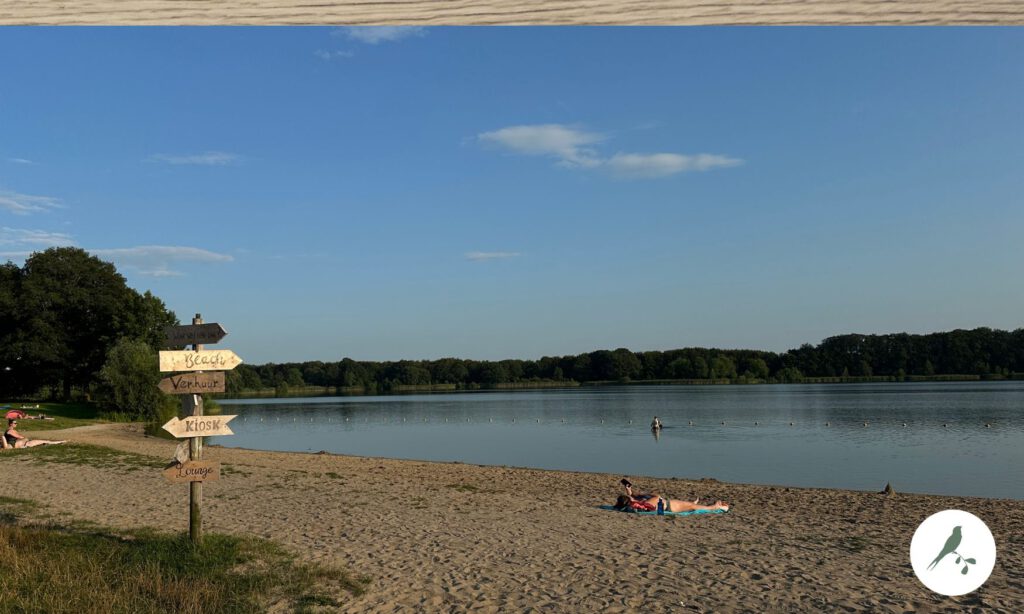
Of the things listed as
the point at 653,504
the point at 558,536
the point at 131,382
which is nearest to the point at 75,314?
the point at 131,382

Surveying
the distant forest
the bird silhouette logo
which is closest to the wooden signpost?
the bird silhouette logo

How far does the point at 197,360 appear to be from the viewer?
1048 cm

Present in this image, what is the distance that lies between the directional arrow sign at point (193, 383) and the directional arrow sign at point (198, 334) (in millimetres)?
515

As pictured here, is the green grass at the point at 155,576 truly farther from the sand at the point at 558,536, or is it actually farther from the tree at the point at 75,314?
the tree at the point at 75,314

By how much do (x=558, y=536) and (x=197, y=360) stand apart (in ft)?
23.9

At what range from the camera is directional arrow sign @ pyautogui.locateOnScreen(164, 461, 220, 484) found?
1048 centimetres

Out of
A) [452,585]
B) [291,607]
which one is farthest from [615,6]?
[452,585]

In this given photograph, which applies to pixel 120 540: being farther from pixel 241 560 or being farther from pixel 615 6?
pixel 615 6

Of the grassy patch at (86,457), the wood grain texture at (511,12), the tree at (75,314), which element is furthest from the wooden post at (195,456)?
the tree at (75,314)

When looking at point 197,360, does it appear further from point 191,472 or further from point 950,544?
point 950,544

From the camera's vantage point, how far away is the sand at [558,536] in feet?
30.6

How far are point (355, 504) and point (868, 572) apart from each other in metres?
11.3

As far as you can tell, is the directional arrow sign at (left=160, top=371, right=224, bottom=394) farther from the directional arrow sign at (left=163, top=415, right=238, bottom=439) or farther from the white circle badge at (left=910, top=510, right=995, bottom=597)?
the white circle badge at (left=910, top=510, right=995, bottom=597)

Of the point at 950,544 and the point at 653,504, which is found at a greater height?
the point at 950,544
